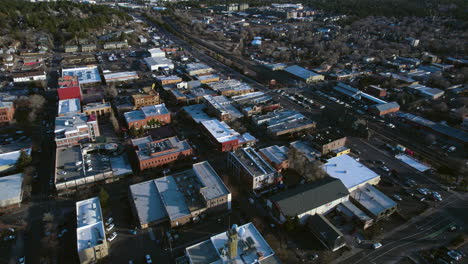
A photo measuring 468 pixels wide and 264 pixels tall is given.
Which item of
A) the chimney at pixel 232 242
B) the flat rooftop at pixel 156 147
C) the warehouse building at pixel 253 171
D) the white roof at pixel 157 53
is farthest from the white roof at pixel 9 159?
the white roof at pixel 157 53

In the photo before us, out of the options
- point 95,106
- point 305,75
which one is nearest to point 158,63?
point 95,106

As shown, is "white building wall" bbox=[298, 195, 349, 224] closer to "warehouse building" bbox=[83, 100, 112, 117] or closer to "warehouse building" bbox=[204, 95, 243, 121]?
"warehouse building" bbox=[204, 95, 243, 121]

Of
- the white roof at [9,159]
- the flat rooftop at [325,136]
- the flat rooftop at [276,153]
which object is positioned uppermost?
the flat rooftop at [325,136]

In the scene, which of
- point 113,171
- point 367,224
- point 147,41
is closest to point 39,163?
point 113,171

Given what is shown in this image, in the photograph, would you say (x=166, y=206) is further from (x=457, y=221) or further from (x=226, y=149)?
(x=457, y=221)

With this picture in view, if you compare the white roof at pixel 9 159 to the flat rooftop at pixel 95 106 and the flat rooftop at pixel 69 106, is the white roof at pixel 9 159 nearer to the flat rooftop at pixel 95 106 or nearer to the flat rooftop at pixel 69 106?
the flat rooftop at pixel 69 106

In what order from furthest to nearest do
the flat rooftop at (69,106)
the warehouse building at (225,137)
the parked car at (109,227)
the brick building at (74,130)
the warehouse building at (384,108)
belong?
the warehouse building at (384,108) < the flat rooftop at (69,106) < the warehouse building at (225,137) < the brick building at (74,130) < the parked car at (109,227)

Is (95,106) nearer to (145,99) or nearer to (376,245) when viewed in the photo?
(145,99)
